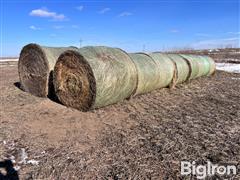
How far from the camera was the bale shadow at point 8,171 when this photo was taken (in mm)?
3650

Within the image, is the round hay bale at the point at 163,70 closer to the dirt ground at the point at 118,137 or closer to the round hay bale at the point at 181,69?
the round hay bale at the point at 181,69

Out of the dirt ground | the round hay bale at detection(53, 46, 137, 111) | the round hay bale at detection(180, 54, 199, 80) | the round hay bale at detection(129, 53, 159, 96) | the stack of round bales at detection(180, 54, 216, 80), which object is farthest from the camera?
the stack of round bales at detection(180, 54, 216, 80)

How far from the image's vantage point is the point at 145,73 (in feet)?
26.6

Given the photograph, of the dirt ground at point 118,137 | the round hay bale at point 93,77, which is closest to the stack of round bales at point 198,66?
the dirt ground at point 118,137

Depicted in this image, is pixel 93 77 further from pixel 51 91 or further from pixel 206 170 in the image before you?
pixel 206 170

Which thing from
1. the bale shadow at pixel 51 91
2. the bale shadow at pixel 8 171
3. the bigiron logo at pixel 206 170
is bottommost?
the bigiron logo at pixel 206 170

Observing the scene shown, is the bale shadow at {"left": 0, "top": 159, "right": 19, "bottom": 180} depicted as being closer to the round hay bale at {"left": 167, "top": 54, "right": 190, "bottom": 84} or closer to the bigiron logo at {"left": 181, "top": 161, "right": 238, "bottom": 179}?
the bigiron logo at {"left": 181, "top": 161, "right": 238, "bottom": 179}

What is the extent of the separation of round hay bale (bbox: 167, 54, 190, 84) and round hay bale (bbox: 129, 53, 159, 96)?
166 centimetres

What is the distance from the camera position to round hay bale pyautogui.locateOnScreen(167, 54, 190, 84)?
34.3ft

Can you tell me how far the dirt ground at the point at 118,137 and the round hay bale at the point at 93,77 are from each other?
312 mm

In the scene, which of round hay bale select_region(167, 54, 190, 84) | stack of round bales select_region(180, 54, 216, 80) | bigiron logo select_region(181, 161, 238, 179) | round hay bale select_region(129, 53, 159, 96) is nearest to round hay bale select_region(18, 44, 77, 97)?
round hay bale select_region(129, 53, 159, 96)

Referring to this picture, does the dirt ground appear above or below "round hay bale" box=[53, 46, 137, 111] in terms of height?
below

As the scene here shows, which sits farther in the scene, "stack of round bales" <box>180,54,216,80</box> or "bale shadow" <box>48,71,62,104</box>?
"stack of round bales" <box>180,54,216,80</box>

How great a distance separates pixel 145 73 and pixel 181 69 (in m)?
3.08
